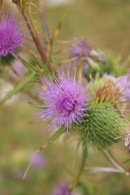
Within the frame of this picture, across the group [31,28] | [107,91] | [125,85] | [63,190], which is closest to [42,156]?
[63,190]

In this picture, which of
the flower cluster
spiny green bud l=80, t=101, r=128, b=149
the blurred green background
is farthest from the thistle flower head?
the blurred green background

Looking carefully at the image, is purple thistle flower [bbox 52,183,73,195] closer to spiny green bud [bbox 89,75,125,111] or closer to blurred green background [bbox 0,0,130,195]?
blurred green background [bbox 0,0,130,195]

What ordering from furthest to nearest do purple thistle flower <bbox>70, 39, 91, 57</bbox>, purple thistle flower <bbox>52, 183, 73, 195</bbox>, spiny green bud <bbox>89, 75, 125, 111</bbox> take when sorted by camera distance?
1. purple thistle flower <bbox>52, 183, 73, 195</bbox>
2. purple thistle flower <bbox>70, 39, 91, 57</bbox>
3. spiny green bud <bbox>89, 75, 125, 111</bbox>

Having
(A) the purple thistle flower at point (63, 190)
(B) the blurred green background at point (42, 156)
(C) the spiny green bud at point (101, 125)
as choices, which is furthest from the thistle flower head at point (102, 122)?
(A) the purple thistle flower at point (63, 190)

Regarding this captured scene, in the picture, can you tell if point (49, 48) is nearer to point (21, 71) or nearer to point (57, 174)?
point (21, 71)

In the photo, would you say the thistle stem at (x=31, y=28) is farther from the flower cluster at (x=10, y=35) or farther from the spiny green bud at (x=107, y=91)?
the spiny green bud at (x=107, y=91)
